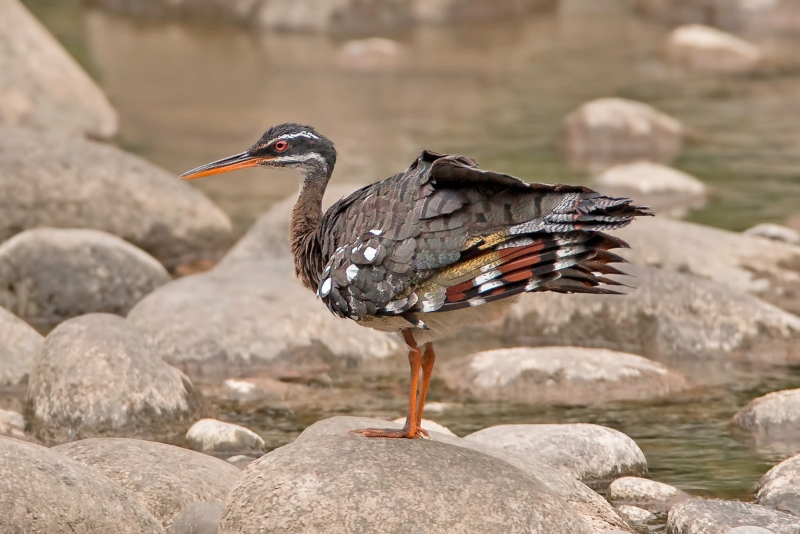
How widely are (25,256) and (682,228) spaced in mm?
6199

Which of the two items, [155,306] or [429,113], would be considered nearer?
[155,306]

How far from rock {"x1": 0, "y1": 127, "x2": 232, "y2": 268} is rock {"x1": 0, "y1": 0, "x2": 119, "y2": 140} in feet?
11.1

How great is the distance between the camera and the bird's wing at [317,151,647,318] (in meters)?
5.98

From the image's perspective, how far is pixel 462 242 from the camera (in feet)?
20.2

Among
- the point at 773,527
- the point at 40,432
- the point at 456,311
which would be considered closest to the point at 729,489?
the point at 773,527

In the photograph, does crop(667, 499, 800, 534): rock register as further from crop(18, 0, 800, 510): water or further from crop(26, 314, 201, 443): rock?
crop(26, 314, 201, 443): rock

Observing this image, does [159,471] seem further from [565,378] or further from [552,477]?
[565,378]

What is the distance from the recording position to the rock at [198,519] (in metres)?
6.76

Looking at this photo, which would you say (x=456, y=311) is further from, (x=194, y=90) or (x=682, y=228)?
(x=194, y=90)

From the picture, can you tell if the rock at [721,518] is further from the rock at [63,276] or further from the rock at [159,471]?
the rock at [63,276]

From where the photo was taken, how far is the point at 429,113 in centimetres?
2014

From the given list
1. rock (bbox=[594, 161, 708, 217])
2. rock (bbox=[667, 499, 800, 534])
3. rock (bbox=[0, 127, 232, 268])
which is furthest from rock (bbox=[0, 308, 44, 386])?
rock (bbox=[594, 161, 708, 217])

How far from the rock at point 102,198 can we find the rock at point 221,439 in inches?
189

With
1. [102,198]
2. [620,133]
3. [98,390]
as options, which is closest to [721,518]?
[98,390]
